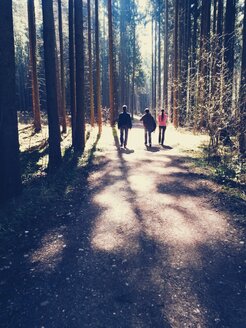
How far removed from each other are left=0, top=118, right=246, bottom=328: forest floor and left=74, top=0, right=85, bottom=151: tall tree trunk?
5.47 m

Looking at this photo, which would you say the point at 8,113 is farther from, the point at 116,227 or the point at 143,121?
the point at 143,121

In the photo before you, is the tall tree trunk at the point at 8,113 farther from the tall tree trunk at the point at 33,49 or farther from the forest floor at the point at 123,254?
the tall tree trunk at the point at 33,49

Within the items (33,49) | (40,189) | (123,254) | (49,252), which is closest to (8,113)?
(40,189)

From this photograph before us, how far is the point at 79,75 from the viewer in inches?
578

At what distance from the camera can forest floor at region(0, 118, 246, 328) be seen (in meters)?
4.04

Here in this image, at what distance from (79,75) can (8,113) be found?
7.36m

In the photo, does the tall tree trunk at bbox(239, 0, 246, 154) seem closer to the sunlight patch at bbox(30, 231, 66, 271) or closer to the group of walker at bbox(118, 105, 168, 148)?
the group of walker at bbox(118, 105, 168, 148)

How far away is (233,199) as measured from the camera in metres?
7.98

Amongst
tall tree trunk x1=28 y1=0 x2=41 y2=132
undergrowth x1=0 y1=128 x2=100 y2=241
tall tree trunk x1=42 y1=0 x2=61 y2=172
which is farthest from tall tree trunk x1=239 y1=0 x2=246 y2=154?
tall tree trunk x1=28 y1=0 x2=41 y2=132

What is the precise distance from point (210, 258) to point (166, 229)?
1.29 meters

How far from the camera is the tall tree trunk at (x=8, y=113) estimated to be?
7742mm

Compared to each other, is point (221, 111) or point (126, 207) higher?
point (221, 111)

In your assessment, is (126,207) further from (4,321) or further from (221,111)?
(221,111)

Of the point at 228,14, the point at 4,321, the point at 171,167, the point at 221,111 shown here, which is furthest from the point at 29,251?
the point at 228,14
